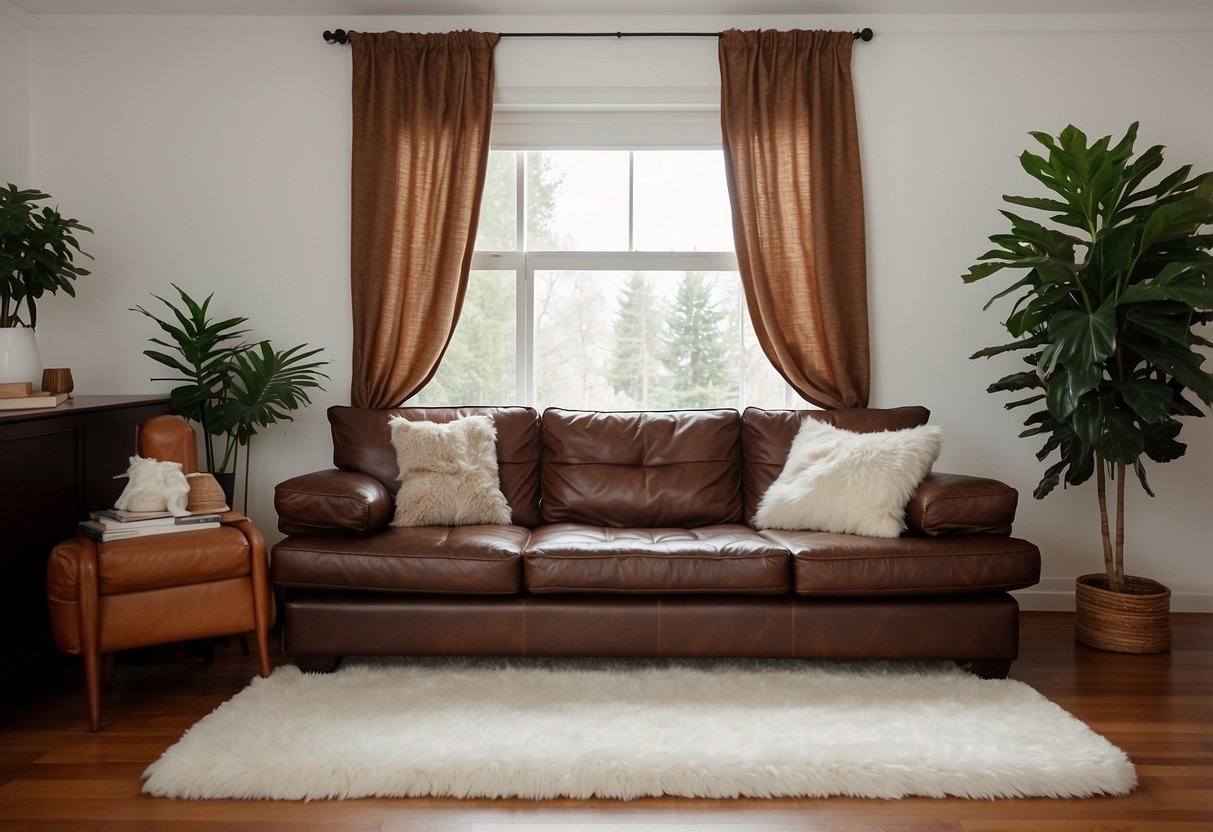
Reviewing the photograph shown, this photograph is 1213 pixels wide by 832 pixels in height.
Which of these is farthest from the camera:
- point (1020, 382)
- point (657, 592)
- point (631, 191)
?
point (631, 191)

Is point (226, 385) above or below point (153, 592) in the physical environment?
above

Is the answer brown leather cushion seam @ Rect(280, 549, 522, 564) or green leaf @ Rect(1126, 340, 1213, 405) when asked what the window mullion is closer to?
brown leather cushion seam @ Rect(280, 549, 522, 564)

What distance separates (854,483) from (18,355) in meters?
2.95

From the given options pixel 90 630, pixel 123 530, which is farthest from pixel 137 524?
pixel 90 630

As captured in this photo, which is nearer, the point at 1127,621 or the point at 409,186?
the point at 1127,621

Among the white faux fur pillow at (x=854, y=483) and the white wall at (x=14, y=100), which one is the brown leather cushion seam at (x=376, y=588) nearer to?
the white faux fur pillow at (x=854, y=483)

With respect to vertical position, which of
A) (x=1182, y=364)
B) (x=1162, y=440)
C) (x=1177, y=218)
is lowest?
(x=1162, y=440)

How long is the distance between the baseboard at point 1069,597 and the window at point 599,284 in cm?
143

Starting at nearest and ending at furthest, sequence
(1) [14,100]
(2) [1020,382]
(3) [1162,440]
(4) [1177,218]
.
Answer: (4) [1177,218]
(3) [1162,440]
(2) [1020,382]
(1) [14,100]

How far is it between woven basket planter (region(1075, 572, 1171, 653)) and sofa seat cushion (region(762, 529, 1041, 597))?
0.71 metres

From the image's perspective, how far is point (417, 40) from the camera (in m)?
3.64

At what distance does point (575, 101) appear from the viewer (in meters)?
3.71

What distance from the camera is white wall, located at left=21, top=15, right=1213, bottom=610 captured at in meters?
3.69

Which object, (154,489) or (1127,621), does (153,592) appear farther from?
(1127,621)
